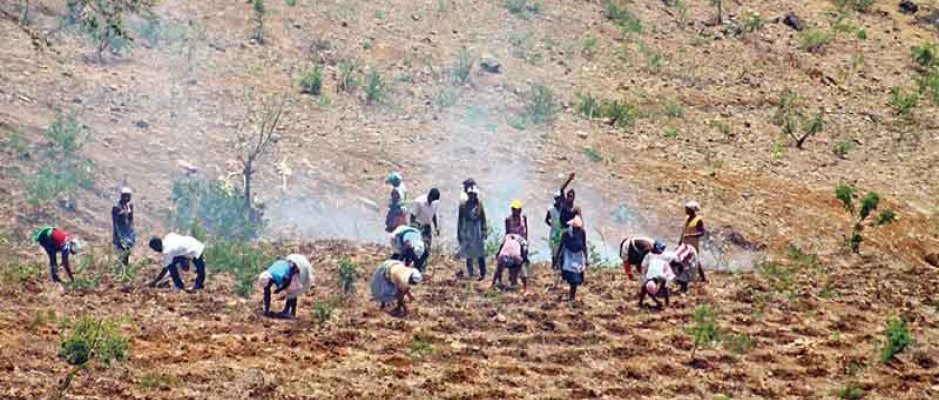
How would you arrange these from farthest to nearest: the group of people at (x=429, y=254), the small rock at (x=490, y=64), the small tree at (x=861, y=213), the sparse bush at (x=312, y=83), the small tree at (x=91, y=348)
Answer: the small rock at (x=490, y=64) → the sparse bush at (x=312, y=83) → the small tree at (x=861, y=213) → the group of people at (x=429, y=254) → the small tree at (x=91, y=348)

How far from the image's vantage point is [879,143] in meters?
21.0

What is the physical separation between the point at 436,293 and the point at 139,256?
10.9 feet

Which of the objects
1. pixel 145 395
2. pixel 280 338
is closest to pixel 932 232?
pixel 280 338

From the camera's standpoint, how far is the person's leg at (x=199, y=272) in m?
12.2

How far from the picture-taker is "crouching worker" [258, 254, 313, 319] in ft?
37.0

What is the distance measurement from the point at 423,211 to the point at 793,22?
14.2 metres

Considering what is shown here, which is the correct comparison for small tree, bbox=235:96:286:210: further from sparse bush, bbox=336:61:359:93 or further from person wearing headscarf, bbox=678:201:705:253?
person wearing headscarf, bbox=678:201:705:253

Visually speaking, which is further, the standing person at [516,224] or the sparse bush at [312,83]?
the sparse bush at [312,83]

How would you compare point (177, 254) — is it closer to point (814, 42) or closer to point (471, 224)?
point (471, 224)

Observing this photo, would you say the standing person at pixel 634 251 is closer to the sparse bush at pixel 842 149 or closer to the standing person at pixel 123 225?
the standing person at pixel 123 225

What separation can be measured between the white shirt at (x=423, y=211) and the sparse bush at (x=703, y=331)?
2.93 meters

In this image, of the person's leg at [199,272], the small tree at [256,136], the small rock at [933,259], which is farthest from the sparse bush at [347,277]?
the small rock at [933,259]

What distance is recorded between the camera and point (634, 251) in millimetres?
13000

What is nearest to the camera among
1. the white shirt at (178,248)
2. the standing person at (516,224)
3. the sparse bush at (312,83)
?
the white shirt at (178,248)
